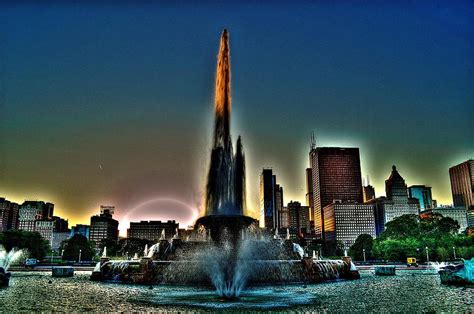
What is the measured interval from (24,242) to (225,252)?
80.1m

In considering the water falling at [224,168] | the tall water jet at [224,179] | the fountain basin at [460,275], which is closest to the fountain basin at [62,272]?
the tall water jet at [224,179]

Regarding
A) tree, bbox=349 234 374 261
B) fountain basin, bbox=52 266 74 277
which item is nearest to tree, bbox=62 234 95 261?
fountain basin, bbox=52 266 74 277

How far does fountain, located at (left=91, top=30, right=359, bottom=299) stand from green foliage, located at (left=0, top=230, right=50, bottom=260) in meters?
68.8

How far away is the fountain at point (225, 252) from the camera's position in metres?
38.1

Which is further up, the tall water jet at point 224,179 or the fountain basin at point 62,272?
the tall water jet at point 224,179

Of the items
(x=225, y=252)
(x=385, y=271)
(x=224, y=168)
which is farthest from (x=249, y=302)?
(x=385, y=271)

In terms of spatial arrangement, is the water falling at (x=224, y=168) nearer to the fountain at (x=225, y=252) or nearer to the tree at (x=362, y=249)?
the fountain at (x=225, y=252)

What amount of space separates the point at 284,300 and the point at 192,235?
27946mm

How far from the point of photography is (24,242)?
103 meters

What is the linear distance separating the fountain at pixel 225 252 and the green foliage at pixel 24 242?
2707 inches

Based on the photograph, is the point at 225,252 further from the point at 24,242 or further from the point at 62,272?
Result: the point at 24,242

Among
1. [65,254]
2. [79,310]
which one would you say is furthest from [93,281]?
[65,254]

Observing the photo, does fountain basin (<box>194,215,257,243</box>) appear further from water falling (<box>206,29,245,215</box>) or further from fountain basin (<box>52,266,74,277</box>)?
fountain basin (<box>52,266,74,277</box>)

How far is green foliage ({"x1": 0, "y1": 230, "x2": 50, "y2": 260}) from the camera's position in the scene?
102 m
